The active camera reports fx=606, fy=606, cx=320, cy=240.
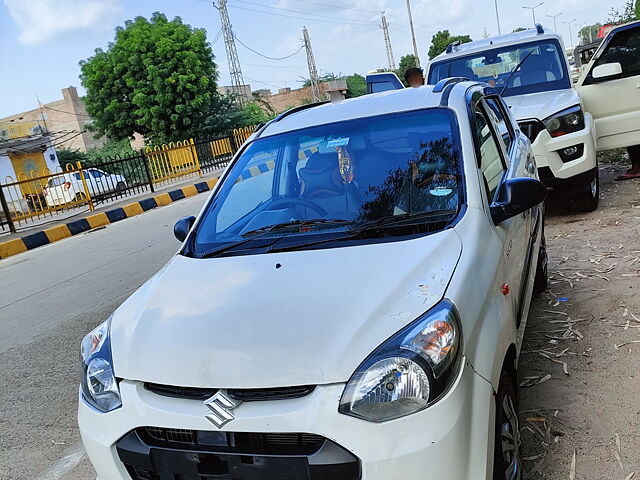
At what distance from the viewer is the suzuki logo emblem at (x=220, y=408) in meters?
1.85

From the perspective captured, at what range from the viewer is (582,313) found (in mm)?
4102

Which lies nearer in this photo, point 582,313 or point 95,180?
point 582,313

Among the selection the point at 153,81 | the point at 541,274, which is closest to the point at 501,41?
the point at 541,274

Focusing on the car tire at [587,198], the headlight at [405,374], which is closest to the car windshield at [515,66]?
the car tire at [587,198]

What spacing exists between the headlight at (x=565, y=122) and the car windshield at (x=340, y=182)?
3.53 metres

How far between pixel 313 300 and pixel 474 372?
588 millimetres

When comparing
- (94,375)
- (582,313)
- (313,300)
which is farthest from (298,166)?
(582,313)

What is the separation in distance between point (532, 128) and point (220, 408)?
5198mm

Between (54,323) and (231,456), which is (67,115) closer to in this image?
(54,323)

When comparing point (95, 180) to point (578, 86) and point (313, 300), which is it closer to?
point (578, 86)

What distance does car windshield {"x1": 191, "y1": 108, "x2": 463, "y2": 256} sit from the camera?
2.74 meters

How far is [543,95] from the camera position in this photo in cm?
675

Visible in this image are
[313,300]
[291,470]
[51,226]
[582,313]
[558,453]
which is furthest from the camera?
[51,226]

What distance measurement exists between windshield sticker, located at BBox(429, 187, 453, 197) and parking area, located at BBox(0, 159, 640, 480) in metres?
1.16
